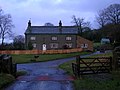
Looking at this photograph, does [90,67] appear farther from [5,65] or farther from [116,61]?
[5,65]

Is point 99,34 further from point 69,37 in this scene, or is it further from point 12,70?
point 12,70

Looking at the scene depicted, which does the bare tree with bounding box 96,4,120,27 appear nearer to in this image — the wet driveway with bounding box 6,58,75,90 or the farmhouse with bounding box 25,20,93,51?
the farmhouse with bounding box 25,20,93,51

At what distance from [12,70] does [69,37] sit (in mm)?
83693

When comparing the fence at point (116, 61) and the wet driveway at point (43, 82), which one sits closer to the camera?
the wet driveway at point (43, 82)

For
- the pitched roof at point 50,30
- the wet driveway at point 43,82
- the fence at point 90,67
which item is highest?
the pitched roof at point 50,30

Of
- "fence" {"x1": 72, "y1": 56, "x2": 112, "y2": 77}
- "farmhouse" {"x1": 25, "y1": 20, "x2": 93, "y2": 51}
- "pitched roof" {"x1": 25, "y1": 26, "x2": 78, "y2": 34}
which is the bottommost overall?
"fence" {"x1": 72, "y1": 56, "x2": 112, "y2": 77}

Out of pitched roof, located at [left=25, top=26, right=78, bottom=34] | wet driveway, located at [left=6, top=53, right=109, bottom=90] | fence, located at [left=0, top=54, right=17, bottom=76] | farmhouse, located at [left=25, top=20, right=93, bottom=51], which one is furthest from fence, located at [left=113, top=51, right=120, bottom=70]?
pitched roof, located at [left=25, top=26, right=78, bottom=34]

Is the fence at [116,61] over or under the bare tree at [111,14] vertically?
under

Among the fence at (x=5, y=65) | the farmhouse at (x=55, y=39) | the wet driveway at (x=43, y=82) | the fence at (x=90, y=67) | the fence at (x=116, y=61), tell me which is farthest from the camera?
the farmhouse at (x=55, y=39)

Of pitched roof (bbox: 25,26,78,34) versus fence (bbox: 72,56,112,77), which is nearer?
fence (bbox: 72,56,112,77)

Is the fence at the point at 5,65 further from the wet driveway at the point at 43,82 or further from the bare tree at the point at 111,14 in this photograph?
the bare tree at the point at 111,14

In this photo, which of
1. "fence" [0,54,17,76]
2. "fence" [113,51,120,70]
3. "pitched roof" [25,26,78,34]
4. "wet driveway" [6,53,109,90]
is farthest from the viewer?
"pitched roof" [25,26,78,34]

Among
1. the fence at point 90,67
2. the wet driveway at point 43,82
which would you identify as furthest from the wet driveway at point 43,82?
the fence at point 90,67

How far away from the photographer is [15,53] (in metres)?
82.6
